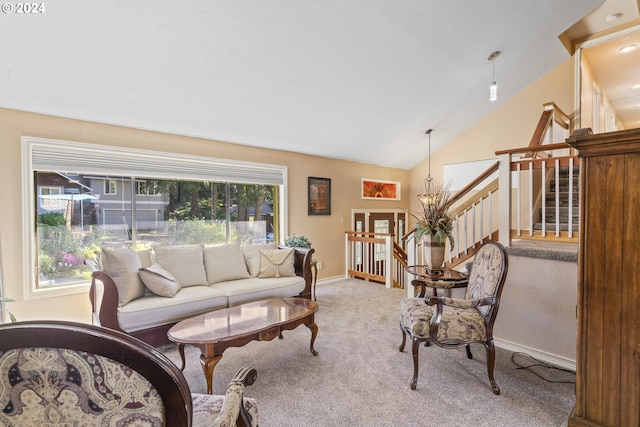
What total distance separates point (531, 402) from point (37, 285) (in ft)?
14.6

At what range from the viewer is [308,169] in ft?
17.4

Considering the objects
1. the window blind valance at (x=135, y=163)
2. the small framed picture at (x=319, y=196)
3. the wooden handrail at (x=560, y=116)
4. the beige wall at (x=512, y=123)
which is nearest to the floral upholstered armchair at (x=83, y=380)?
the window blind valance at (x=135, y=163)

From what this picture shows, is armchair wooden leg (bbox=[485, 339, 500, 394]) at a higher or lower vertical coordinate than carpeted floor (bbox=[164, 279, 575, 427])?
higher

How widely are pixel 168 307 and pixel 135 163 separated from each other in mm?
1802

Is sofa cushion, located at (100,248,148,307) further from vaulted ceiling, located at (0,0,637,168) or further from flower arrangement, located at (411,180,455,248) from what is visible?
flower arrangement, located at (411,180,455,248)

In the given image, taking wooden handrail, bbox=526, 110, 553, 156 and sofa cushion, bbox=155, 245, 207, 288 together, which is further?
wooden handrail, bbox=526, 110, 553, 156

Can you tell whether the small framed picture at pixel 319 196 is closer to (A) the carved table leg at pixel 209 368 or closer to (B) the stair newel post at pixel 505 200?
(B) the stair newel post at pixel 505 200

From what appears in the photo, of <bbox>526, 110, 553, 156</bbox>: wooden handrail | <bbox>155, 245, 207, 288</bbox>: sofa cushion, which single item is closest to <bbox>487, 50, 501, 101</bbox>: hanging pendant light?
<bbox>526, 110, 553, 156</bbox>: wooden handrail

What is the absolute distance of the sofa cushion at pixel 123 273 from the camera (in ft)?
9.21

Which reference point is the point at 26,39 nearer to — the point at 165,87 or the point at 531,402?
the point at 165,87

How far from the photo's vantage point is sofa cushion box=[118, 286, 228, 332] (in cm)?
265

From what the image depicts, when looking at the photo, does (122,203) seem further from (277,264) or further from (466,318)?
(466,318)

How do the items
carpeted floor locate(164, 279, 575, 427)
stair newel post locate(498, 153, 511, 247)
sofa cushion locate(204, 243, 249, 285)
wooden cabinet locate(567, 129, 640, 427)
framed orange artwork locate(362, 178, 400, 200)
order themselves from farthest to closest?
framed orange artwork locate(362, 178, 400, 200) < sofa cushion locate(204, 243, 249, 285) < stair newel post locate(498, 153, 511, 247) < carpeted floor locate(164, 279, 575, 427) < wooden cabinet locate(567, 129, 640, 427)

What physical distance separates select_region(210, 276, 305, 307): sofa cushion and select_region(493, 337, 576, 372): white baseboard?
2.26m
